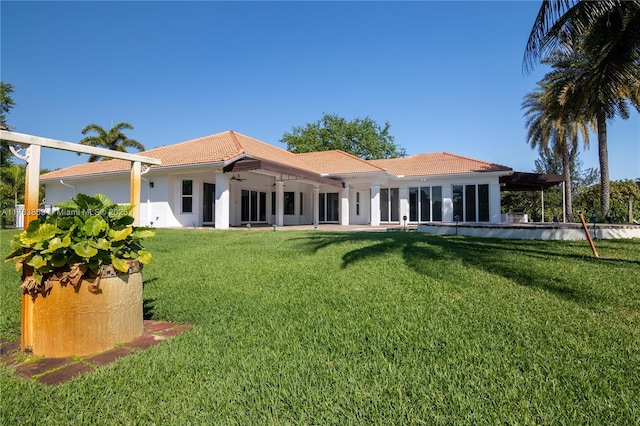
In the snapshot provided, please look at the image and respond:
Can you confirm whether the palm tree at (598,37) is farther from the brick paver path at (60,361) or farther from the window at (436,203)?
the window at (436,203)

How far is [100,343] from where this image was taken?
11.1 feet

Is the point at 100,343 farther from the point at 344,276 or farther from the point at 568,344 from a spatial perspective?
the point at 568,344

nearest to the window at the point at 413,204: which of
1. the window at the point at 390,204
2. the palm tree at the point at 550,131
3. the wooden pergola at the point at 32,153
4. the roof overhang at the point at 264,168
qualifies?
the window at the point at 390,204

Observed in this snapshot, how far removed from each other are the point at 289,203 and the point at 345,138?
77.4 feet

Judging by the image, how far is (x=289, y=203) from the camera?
997 inches

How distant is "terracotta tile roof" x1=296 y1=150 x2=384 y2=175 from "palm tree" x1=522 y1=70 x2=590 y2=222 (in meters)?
11.4

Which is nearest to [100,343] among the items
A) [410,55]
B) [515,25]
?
[515,25]

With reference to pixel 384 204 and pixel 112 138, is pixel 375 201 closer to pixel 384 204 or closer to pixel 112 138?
pixel 384 204

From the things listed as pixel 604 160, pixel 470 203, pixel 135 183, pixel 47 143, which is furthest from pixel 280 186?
pixel 604 160

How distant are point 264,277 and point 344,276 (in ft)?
4.81

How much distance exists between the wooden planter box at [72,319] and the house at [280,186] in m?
12.6

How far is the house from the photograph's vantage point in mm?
17875

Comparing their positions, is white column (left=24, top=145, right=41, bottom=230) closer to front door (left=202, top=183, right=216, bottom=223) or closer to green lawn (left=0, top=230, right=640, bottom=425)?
green lawn (left=0, top=230, right=640, bottom=425)

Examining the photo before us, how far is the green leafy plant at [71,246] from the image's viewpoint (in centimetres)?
318
